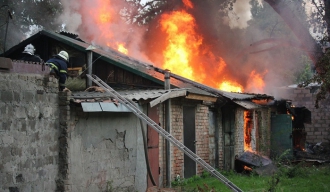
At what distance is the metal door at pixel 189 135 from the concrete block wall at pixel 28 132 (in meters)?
5.47

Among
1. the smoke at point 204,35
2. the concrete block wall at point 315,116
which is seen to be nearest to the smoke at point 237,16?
the smoke at point 204,35

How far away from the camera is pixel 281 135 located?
61.3ft

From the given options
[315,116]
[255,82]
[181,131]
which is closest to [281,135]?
[315,116]

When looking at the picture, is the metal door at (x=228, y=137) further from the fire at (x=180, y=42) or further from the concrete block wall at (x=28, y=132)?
the concrete block wall at (x=28, y=132)

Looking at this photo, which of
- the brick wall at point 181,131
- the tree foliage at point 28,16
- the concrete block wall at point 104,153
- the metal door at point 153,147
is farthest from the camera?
the tree foliage at point 28,16

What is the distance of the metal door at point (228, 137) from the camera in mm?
15109

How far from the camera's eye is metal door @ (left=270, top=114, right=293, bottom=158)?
18.2 meters

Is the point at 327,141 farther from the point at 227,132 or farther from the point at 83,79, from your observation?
the point at 83,79

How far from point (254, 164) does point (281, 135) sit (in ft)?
16.0

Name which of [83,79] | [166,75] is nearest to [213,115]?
[166,75]

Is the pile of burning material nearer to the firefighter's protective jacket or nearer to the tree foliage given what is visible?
the firefighter's protective jacket

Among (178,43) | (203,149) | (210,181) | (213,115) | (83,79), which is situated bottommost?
(210,181)

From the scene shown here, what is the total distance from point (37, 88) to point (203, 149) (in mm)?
7409

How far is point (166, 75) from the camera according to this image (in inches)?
427
